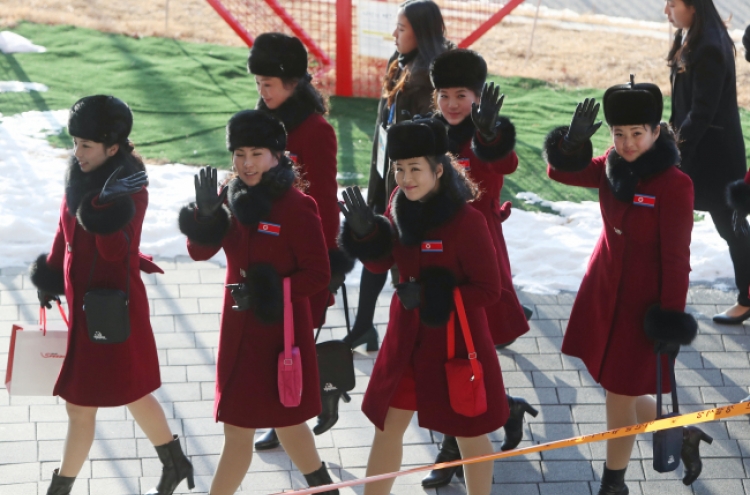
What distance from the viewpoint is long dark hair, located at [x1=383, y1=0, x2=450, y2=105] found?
205 inches

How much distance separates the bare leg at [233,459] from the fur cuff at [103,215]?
0.90 metres

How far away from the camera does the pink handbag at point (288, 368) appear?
153 inches

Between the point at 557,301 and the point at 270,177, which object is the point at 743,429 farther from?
the point at 270,177

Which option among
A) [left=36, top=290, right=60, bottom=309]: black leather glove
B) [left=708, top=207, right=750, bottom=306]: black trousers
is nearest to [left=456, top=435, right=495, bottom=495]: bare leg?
[left=36, top=290, right=60, bottom=309]: black leather glove

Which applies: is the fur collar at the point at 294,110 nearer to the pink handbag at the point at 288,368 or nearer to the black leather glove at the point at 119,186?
the black leather glove at the point at 119,186

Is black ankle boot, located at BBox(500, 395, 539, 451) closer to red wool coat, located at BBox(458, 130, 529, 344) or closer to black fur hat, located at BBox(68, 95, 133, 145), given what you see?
red wool coat, located at BBox(458, 130, 529, 344)

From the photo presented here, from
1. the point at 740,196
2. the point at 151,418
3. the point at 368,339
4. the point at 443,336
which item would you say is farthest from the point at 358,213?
the point at 740,196

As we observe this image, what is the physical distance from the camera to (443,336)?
3.87 meters

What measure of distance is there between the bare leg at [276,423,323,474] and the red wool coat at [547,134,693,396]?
4.06 feet

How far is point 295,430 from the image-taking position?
407 centimetres

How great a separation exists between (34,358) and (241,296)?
1091mm

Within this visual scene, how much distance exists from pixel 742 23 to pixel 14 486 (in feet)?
41.1

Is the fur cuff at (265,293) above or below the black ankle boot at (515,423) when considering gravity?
above

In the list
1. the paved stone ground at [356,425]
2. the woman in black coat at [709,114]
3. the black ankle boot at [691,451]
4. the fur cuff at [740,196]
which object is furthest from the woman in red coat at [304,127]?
the woman in black coat at [709,114]
